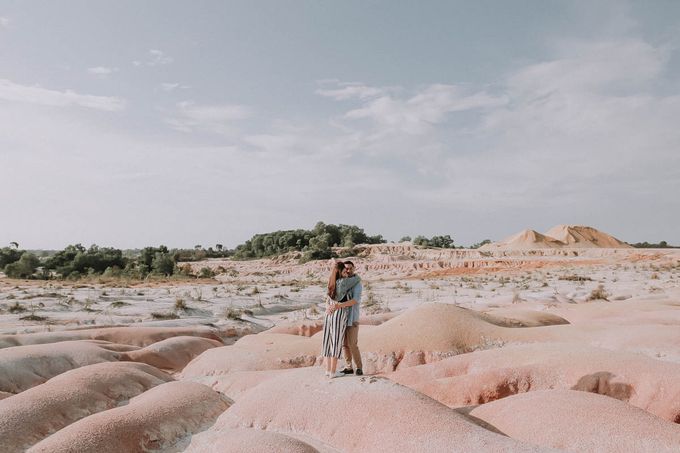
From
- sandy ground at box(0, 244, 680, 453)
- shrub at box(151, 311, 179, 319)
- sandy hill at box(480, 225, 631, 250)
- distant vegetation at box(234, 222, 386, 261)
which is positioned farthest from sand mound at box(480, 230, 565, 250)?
shrub at box(151, 311, 179, 319)

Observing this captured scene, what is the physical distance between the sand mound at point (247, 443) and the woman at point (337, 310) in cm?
126

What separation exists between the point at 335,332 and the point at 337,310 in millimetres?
241

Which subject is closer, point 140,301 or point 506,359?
point 506,359

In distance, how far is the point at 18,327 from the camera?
12.4 meters

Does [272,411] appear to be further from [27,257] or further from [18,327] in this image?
[27,257]

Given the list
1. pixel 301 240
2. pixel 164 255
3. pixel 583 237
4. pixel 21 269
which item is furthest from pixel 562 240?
pixel 21 269

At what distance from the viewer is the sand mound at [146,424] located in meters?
4.54

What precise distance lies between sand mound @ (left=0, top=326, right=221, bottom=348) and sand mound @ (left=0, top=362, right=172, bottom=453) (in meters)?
3.73

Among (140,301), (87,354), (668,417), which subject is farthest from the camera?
(140,301)

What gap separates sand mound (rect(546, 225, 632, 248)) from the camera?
60156mm

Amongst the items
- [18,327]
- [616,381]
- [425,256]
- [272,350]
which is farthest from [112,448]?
[425,256]

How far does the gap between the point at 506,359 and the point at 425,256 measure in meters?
36.3

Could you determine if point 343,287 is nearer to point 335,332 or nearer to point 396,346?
point 335,332

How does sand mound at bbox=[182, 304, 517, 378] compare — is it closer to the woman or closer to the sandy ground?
the sandy ground
